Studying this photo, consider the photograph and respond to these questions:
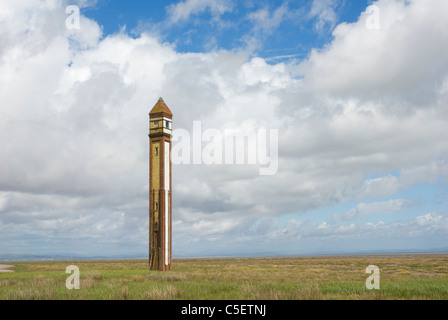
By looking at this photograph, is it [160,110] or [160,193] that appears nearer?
[160,193]

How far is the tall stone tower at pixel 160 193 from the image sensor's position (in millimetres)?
41594

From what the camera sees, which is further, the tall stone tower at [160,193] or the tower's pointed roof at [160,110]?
the tower's pointed roof at [160,110]

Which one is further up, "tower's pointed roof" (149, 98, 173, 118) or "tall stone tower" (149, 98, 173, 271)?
"tower's pointed roof" (149, 98, 173, 118)

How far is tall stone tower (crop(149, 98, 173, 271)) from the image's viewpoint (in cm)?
4159

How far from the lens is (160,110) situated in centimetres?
4278

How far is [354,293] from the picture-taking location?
18594 millimetres

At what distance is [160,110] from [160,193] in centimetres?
893

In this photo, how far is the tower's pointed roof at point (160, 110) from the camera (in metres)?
42.8

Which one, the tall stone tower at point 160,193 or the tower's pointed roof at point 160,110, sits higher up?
the tower's pointed roof at point 160,110
